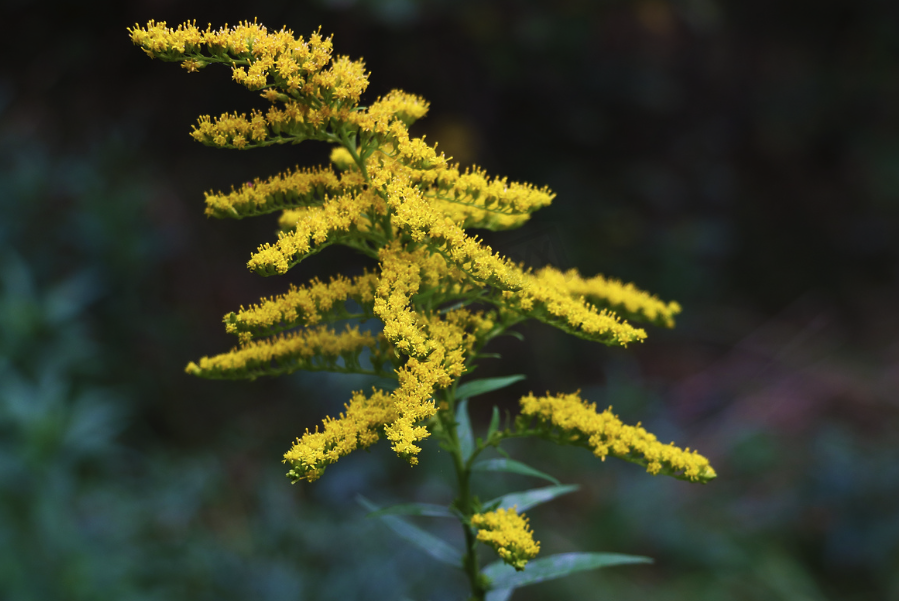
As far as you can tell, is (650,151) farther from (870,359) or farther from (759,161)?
(870,359)

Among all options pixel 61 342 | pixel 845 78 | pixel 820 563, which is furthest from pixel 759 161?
pixel 61 342

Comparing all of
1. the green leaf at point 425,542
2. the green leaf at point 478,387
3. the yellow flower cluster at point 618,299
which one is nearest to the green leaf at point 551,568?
the green leaf at point 425,542

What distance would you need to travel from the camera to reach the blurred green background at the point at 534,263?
15.9 ft

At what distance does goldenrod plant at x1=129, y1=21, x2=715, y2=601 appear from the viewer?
1.74 meters

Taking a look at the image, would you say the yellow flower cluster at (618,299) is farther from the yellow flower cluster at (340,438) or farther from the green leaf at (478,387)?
the yellow flower cluster at (340,438)

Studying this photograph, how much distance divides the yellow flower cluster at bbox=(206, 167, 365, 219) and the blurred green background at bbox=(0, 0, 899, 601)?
2.25 meters

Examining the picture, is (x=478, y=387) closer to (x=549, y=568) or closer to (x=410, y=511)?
(x=410, y=511)

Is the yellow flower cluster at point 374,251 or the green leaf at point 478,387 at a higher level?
the yellow flower cluster at point 374,251

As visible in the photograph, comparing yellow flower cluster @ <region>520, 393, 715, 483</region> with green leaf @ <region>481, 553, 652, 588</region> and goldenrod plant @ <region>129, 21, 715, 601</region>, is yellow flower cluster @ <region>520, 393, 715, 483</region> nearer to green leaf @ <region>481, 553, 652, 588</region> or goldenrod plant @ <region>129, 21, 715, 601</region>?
goldenrod plant @ <region>129, 21, 715, 601</region>

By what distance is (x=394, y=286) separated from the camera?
1813 mm

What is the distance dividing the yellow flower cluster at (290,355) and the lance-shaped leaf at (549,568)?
856 mm

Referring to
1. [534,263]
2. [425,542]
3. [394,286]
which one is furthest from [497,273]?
[534,263]

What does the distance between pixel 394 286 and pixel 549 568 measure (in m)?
1.02

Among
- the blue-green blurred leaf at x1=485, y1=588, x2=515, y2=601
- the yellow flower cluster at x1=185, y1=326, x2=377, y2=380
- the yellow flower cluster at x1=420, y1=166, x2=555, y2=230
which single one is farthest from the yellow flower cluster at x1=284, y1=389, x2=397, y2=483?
the blue-green blurred leaf at x1=485, y1=588, x2=515, y2=601
